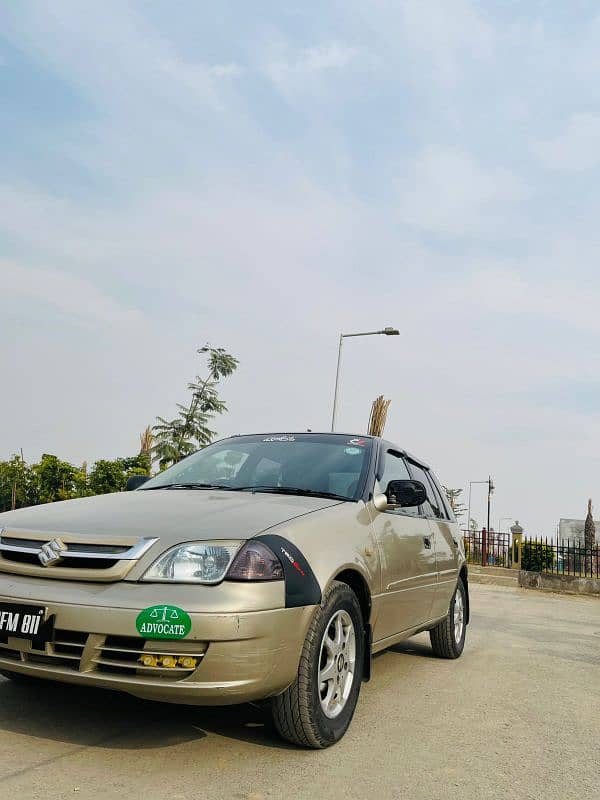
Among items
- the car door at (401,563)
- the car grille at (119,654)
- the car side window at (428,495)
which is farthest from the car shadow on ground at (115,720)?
the car side window at (428,495)

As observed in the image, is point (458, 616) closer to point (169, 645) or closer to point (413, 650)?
point (413, 650)

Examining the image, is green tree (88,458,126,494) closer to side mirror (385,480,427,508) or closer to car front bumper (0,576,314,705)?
side mirror (385,480,427,508)

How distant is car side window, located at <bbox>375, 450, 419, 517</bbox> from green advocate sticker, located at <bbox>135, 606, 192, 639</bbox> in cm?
190

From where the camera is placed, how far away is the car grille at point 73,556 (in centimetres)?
328

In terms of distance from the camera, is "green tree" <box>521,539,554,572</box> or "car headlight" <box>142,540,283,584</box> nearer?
"car headlight" <box>142,540,283,584</box>

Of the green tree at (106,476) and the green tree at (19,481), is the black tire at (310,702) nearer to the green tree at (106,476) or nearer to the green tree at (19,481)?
the green tree at (106,476)

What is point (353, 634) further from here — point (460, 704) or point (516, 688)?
point (516, 688)

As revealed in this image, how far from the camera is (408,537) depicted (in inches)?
195

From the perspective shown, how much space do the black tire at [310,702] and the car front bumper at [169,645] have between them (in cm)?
15

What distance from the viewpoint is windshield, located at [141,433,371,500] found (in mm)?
4559

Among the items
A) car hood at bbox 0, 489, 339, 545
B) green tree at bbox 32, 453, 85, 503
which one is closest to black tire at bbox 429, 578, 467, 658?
car hood at bbox 0, 489, 339, 545

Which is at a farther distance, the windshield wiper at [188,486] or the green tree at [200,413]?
the green tree at [200,413]

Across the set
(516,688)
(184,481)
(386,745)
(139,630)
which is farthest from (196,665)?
(516,688)

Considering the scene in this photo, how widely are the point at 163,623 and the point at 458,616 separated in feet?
13.8
